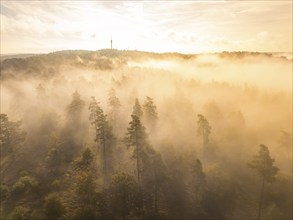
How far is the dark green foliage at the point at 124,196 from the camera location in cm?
7075

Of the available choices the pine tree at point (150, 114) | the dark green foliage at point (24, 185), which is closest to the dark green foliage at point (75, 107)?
the pine tree at point (150, 114)

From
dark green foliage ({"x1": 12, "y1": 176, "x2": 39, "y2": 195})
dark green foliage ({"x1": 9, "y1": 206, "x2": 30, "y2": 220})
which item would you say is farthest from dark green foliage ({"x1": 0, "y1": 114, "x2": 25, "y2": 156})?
dark green foliage ({"x1": 9, "y1": 206, "x2": 30, "y2": 220})

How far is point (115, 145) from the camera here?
349 feet

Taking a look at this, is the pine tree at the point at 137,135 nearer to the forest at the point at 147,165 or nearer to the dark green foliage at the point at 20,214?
the forest at the point at 147,165

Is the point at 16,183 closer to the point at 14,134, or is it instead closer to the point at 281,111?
the point at 14,134

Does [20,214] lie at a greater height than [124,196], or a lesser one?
lesser

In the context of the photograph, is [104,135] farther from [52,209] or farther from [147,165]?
[52,209]

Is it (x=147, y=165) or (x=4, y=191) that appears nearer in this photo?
(x=147, y=165)

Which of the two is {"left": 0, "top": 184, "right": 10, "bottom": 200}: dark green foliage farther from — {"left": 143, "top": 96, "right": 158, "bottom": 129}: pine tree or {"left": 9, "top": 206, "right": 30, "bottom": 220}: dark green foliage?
{"left": 143, "top": 96, "right": 158, "bottom": 129}: pine tree

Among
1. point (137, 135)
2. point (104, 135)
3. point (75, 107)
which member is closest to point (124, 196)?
point (137, 135)

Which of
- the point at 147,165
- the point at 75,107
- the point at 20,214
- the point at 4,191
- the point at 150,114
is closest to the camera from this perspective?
the point at 20,214

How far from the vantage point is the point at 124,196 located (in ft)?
232

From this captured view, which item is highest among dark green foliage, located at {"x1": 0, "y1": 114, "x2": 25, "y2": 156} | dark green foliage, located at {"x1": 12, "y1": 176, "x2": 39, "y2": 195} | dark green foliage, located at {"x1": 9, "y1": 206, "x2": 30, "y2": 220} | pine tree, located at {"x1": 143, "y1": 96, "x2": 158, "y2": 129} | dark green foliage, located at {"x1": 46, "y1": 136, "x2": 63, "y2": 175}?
pine tree, located at {"x1": 143, "y1": 96, "x2": 158, "y2": 129}

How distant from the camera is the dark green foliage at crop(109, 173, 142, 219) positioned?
70.8 metres
